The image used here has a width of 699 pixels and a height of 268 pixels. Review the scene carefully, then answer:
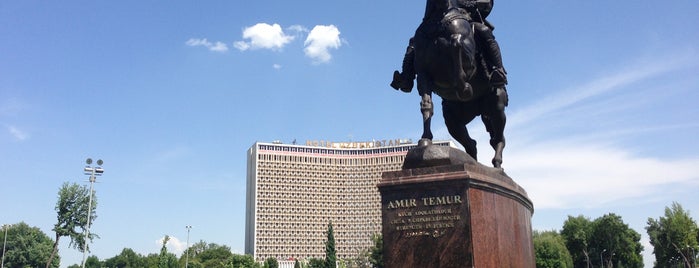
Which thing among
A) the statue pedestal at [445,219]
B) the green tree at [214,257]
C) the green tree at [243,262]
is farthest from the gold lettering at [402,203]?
the green tree at [214,257]

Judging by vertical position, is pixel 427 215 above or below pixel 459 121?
below

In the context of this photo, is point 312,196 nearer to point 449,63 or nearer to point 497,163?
point 497,163

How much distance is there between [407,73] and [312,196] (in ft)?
435

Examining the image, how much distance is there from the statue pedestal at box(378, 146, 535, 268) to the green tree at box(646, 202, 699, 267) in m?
59.8

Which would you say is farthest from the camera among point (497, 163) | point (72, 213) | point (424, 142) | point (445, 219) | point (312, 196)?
point (312, 196)

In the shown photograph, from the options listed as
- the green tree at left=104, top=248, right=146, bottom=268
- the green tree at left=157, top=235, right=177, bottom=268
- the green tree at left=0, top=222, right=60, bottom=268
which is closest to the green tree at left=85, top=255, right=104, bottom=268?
the green tree at left=104, top=248, right=146, bottom=268

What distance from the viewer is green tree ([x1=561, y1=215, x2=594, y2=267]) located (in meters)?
69.1

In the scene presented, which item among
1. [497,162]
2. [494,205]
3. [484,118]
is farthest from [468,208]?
[484,118]

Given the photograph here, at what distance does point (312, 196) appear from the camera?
14112cm

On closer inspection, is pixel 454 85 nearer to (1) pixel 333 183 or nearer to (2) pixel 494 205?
(2) pixel 494 205

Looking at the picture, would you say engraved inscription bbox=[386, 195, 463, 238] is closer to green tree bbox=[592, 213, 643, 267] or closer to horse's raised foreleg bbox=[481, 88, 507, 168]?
horse's raised foreleg bbox=[481, 88, 507, 168]

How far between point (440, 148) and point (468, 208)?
3.57 feet

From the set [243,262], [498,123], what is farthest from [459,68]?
[243,262]

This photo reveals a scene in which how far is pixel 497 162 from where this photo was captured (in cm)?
996
